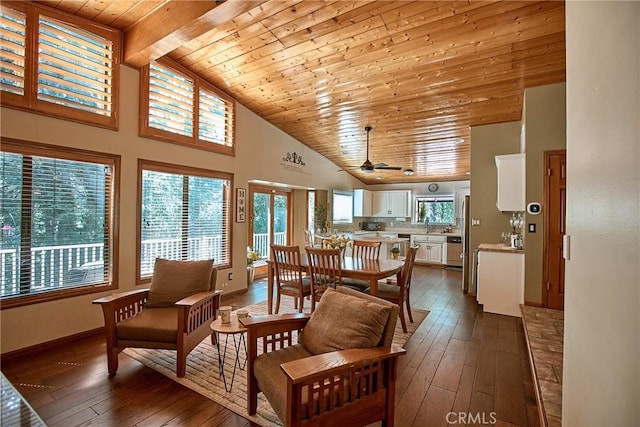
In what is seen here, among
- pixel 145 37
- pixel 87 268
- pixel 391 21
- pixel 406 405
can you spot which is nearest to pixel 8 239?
pixel 87 268

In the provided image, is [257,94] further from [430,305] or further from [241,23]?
[430,305]

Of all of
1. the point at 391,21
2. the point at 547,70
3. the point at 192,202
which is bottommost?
the point at 192,202

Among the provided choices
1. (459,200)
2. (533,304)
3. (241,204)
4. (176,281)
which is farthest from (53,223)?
(459,200)

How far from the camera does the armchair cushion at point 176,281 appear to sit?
9.52ft

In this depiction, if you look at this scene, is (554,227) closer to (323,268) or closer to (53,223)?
(323,268)

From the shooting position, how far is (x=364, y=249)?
4562 mm

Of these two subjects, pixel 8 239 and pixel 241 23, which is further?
pixel 241 23

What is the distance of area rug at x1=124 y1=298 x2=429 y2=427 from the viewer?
2078 millimetres

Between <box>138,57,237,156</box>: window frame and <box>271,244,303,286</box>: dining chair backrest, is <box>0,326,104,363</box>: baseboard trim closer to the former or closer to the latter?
<box>271,244,303,286</box>: dining chair backrest

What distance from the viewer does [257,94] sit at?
15.3ft

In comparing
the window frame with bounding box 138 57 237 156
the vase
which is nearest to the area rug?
the vase

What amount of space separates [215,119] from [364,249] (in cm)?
296

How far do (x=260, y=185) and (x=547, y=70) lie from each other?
467cm

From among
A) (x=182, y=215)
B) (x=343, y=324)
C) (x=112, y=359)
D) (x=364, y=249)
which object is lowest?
(x=112, y=359)
